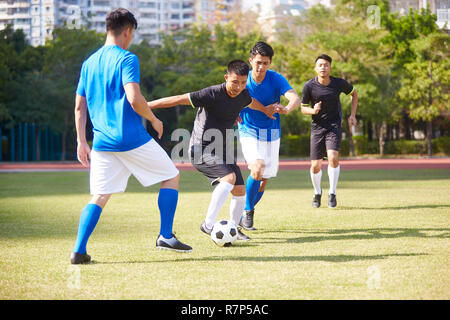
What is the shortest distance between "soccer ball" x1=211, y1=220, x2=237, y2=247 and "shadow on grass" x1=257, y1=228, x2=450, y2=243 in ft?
1.56

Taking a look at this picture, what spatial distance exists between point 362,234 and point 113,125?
3300 millimetres

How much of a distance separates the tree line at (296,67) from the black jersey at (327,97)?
25108 mm

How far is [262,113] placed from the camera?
7.79 metres

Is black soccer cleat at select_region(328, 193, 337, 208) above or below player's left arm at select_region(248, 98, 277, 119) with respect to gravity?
below

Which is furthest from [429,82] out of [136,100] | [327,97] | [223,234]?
[136,100]

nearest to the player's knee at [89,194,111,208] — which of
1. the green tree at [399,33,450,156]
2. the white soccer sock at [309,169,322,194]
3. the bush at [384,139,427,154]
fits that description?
the white soccer sock at [309,169,322,194]

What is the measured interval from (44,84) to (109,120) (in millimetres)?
33849

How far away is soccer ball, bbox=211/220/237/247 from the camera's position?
6.18 m

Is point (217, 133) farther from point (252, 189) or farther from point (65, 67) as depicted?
point (65, 67)

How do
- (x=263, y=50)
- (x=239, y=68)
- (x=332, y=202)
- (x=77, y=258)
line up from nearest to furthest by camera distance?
1. (x=77, y=258)
2. (x=239, y=68)
3. (x=263, y=50)
4. (x=332, y=202)

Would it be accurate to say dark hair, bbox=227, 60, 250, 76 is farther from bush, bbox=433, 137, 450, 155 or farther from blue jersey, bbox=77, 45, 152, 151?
bush, bbox=433, 137, 450, 155

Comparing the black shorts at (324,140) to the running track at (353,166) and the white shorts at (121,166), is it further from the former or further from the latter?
the running track at (353,166)

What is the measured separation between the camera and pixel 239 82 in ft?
20.5

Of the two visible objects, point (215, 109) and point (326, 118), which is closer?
point (215, 109)
